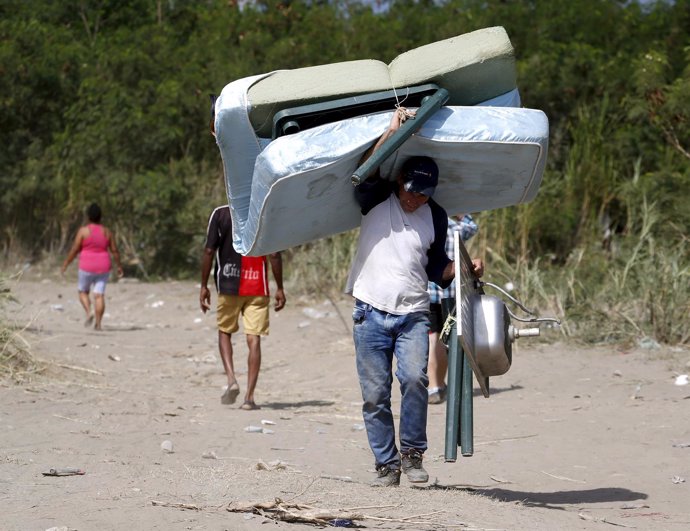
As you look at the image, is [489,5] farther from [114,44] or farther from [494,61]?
[494,61]

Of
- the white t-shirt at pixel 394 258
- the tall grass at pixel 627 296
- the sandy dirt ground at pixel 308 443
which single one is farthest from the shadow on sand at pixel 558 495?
the tall grass at pixel 627 296

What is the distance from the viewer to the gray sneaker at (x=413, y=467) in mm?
5598

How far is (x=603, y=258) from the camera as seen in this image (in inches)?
523

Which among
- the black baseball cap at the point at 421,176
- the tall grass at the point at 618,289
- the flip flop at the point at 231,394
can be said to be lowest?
the flip flop at the point at 231,394

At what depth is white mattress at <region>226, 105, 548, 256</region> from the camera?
5.10 metres

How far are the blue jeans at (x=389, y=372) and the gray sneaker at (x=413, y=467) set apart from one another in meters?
0.03

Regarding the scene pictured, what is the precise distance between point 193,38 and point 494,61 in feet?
55.8

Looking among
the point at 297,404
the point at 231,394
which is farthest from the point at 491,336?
the point at 297,404

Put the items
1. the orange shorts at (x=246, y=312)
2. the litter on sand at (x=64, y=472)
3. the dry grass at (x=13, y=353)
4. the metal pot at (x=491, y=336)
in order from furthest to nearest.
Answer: the dry grass at (x=13, y=353)
the orange shorts at (x=246, y=312)
the litter on sand at (x=64, y=472)
the metal pot at (x=491, y=336)

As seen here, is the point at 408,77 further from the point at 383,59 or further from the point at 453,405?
the point at 383,59

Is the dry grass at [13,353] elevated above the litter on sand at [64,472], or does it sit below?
below

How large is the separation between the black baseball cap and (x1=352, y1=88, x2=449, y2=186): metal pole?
27cm

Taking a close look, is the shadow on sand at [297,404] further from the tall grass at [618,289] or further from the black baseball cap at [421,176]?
the black baseball cap at [421,176]

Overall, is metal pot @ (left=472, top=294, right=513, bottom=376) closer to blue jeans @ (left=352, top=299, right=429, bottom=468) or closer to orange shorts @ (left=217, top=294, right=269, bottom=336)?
blue jeans @ (left=352, top=299, right=429, bottom=468)
